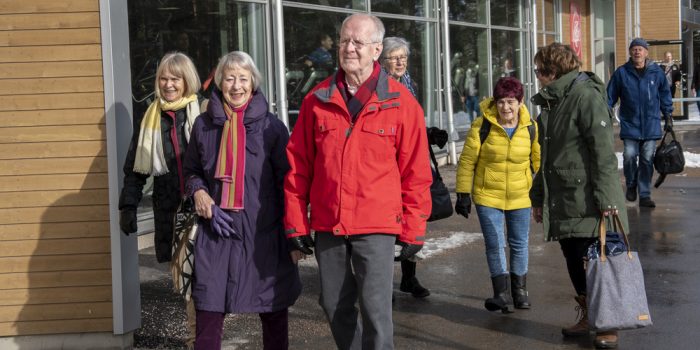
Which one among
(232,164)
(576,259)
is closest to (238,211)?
(232,164)

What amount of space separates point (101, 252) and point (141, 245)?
384cm

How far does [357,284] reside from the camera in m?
4.69

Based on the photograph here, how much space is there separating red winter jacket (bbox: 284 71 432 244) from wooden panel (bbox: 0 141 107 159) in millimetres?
1645

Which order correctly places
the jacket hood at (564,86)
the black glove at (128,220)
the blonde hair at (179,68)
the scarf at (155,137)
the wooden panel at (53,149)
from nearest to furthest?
the black glove at (128,220)
the scarf at (155,137)
the blonde hair at (179,68)
the wooden panel at (53,149)
the jacket hood at (564,86)

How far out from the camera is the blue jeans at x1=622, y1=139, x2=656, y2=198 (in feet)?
39.5

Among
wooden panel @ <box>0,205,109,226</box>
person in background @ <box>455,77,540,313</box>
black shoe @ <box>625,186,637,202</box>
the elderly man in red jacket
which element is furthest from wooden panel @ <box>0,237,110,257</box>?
black shoe @ <box>625,186,637,202</box>

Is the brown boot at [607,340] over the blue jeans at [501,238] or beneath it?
beneath

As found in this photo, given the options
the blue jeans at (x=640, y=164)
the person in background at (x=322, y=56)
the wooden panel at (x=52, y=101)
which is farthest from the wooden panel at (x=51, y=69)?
the blue jeans at (x=640, y=164)

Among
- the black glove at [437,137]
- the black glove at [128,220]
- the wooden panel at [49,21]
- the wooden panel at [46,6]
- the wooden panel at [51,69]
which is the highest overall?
the wooden panel at [46,6]

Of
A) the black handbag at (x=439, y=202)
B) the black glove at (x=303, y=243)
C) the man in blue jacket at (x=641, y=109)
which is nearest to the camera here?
the black glove at (x=303, y=243)

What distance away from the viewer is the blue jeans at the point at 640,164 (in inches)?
474

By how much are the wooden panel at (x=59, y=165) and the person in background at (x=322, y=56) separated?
22.0 ft

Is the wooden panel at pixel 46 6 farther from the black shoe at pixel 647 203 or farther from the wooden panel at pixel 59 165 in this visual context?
the black shoe at pixel 647 203

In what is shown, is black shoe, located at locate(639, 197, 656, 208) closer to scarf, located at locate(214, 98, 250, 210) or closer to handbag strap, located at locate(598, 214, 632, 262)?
handbag strap, located at locate(598, 214, 632, 262)
